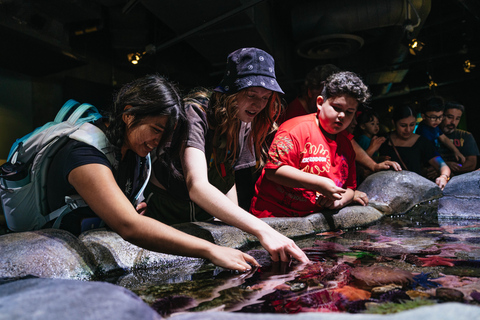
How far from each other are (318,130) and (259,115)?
0.75 meters

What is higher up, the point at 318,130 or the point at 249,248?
the point at 318,130

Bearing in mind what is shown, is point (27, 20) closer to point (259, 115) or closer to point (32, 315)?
point (259, 115)

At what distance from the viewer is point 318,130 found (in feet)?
10.6

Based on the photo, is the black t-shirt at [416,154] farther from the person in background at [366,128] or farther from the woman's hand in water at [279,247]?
the woman's hand in water at [279,247]

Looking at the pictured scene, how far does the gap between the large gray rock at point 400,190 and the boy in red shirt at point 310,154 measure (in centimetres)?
94

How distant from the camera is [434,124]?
526 centimetres

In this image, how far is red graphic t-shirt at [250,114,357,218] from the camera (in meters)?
3.08

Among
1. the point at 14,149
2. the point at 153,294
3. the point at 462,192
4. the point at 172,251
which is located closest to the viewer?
the point at 153,294

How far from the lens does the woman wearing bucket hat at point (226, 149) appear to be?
1.94 metres

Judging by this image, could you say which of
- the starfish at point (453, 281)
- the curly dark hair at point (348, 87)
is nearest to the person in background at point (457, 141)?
the curly dark hair at point (348, 87)

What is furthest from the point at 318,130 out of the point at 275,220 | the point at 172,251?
the point at 172,251

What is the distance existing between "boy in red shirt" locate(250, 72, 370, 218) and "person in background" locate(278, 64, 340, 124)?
0.51 meters

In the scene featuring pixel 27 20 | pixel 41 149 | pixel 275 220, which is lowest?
pixel 275 220

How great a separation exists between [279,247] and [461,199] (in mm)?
3115
